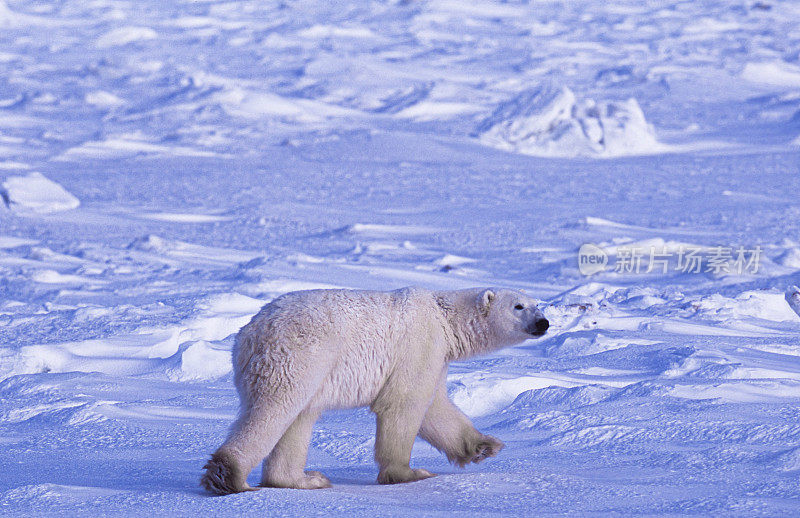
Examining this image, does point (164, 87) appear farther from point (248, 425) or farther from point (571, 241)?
point (248, 425)

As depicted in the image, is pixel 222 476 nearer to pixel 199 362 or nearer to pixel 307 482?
pixel 307 482

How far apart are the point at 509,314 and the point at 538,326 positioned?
13 centimetres

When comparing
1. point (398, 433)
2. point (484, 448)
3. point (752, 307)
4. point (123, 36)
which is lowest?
point (752, 307)

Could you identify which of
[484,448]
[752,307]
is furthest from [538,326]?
[752,307]

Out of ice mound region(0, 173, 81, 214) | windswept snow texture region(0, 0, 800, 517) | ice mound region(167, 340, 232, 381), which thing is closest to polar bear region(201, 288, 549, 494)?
windswept snow texture region(0, 0, 800, 517)

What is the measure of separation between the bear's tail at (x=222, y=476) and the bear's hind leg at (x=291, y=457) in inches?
13.9

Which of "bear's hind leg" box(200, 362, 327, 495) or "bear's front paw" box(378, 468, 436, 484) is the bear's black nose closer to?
"bear's front paw" box(378, 468, 436, 484)

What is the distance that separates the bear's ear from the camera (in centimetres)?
376

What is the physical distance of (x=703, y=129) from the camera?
46.3ft

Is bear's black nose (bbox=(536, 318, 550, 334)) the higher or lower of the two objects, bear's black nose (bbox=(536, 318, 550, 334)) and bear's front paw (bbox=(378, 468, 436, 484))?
Result: the higher

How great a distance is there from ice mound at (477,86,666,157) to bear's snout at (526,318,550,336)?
9.62 metres

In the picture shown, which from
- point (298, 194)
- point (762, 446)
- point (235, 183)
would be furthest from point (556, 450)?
point (235, 183)

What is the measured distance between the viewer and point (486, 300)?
3766 millimetres

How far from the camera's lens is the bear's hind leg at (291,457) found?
3.43 m
